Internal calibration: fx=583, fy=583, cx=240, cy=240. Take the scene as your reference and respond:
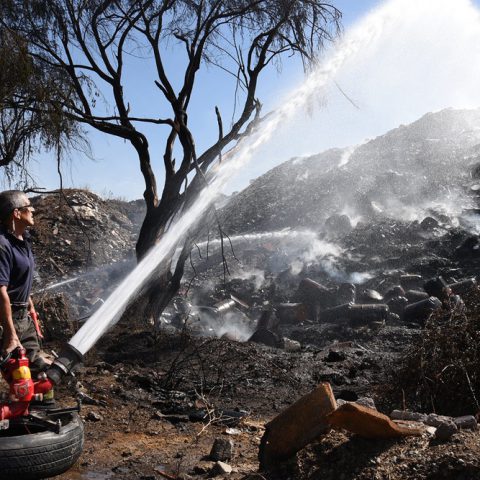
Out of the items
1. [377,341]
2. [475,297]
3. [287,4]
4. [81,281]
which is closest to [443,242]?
[377,341]

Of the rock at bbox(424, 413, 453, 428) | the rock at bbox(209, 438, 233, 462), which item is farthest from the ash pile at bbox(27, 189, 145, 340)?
the rock at bbox(424, 413, 453, 428)

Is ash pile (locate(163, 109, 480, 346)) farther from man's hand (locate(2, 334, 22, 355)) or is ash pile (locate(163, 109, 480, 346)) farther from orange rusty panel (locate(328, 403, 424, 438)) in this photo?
man's hand (locate(2, 334, 22, 355))

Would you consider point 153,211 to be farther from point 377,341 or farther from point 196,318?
point 377,341

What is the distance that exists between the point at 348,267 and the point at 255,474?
11.0 meters

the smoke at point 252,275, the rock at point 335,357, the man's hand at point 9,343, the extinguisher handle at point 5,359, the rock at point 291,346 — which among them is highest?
the man's hand at point 9,343

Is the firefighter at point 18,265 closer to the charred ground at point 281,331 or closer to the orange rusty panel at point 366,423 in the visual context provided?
the charred ground at point 281,331

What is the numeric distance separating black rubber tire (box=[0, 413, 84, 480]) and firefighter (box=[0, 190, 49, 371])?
0.58 meters

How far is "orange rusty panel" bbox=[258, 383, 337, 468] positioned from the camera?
3.31 meters

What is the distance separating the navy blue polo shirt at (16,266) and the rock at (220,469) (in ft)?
5.40

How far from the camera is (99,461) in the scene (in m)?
4.00

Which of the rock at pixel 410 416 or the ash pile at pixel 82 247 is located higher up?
the ash pile at pixel 82 247

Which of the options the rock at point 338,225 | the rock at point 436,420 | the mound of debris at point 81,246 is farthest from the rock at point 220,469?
the rock at point 338,225

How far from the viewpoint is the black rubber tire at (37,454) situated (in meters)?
3.26

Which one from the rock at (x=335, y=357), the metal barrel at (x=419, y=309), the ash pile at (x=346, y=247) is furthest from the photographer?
the ash pile at (x=346, y=247)
